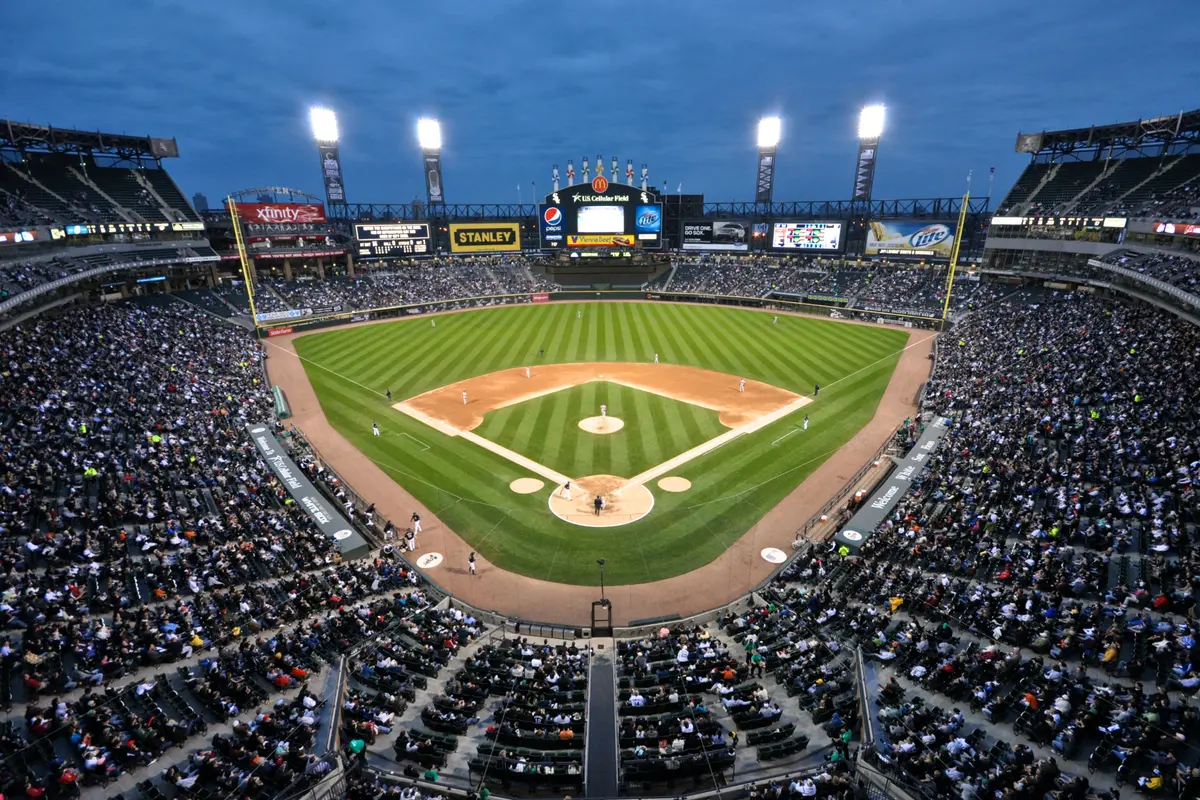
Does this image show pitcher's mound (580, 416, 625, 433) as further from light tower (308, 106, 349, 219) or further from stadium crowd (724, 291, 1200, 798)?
light tower (308, 106, 349, 219)

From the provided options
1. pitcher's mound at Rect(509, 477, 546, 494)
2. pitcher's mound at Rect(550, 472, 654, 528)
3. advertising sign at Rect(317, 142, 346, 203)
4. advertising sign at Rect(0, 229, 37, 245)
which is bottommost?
pitcher's mound at Rect(550, 472, 654, 528)

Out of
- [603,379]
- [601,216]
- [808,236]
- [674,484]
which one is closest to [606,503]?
[674,484]

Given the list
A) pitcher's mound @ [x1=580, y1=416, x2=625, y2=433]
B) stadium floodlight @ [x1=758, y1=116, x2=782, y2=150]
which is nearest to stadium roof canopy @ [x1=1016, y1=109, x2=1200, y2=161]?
stadium floodlight @ [x1=758, y1=116, x2=782, y2=150]

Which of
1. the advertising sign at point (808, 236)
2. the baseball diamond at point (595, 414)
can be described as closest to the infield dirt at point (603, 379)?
the baseball diamond at point (595, 414)

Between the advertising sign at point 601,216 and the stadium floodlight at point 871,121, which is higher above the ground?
the stadium floodlight at point 871,121

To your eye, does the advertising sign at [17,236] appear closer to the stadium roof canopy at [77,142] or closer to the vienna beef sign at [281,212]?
the stadium roof canopy at [77,142]

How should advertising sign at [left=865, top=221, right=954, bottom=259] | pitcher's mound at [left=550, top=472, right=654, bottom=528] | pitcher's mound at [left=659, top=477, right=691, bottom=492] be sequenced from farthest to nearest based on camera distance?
advertising sign at [left=865, top=221, right=954, bottom=259], pitcher's mound at [left=659, top=477, right=691, bottom=492], pitcher's mound at [left=550, top=472, right=654, bottom=528]

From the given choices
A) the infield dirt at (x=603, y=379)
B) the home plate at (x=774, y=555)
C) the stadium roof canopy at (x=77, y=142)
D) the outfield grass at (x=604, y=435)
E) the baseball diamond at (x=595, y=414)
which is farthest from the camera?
the stadium roof canopy at (x=77, y=142)
